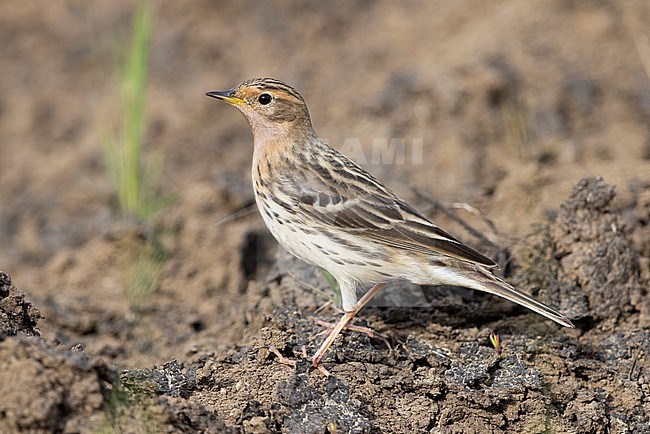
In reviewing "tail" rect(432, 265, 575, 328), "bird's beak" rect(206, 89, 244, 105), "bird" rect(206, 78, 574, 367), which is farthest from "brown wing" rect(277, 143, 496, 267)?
"bird's beak" rect(206, 89, 244, 105)

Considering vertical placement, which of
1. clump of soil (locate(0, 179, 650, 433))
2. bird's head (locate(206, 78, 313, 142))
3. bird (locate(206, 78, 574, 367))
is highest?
bird's head (locate(206, 78, 313, 142))

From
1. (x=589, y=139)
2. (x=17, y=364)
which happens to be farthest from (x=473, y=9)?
(x=17, y=364)

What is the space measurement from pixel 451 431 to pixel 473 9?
7351 mm

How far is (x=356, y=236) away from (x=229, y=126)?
5066 mm

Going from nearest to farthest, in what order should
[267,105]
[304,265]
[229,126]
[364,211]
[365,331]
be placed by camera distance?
[365,331]
[364,211]
[267,105]
[304,265]
[229,126]

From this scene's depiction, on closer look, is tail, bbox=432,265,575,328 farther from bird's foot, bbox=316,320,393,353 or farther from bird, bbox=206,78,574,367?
bird's foot, bbox=316,320,393,353

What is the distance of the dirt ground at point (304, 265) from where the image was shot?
4.74 meters

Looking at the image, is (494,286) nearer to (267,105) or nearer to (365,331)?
(365,331)

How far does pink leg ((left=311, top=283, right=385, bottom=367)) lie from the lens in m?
4.94

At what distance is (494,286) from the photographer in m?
5.13

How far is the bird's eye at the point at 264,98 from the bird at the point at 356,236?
0.45 m

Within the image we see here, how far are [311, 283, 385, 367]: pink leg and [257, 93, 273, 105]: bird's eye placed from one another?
1.47 m

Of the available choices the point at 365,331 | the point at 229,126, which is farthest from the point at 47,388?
the point at 229,126

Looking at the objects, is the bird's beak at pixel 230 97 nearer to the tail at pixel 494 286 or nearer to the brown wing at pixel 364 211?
the brown wing at pixel 364 211
